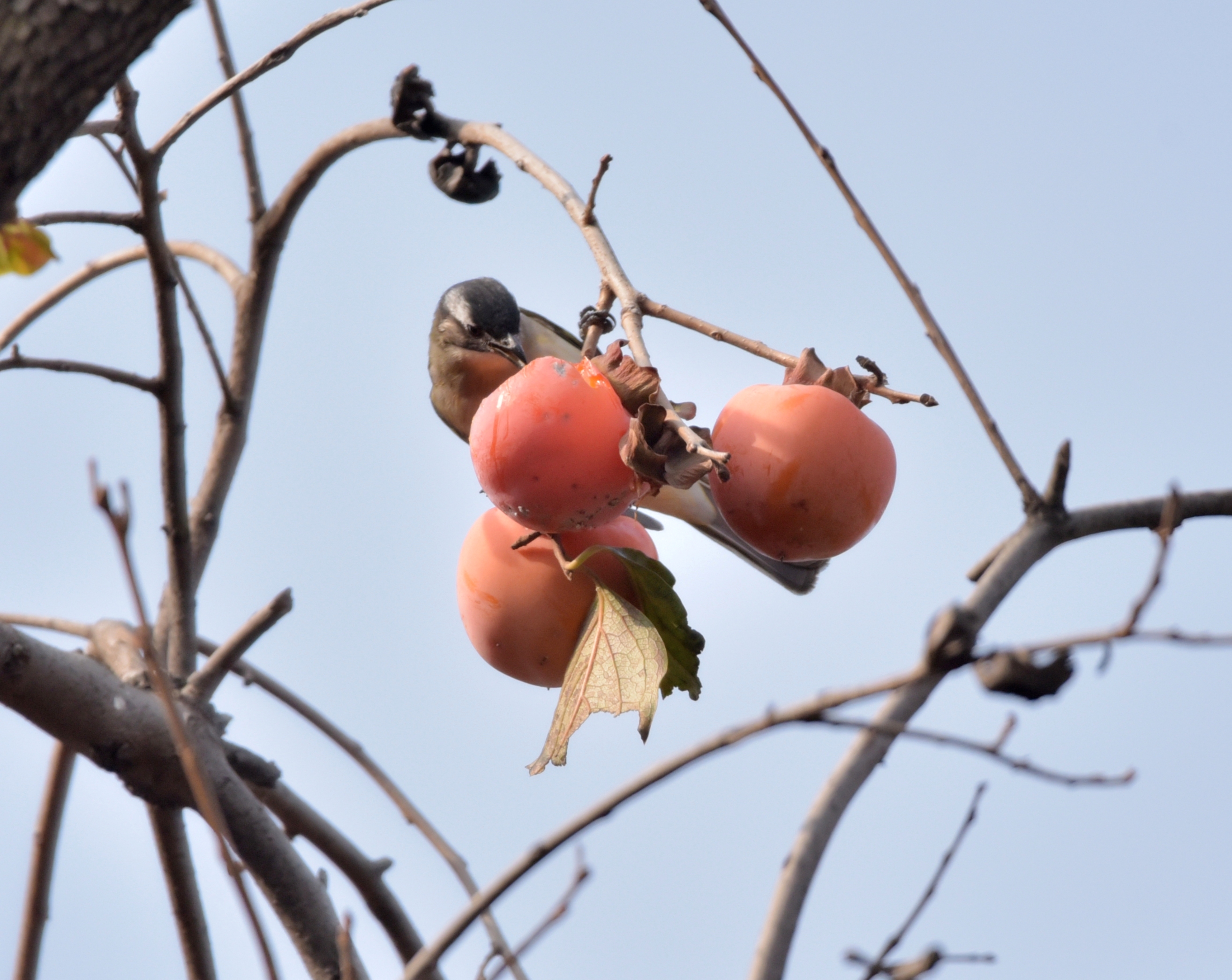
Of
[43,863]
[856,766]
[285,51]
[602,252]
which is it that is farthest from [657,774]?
[43,863]

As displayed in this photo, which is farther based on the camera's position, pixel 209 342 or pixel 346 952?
pixel 209 342

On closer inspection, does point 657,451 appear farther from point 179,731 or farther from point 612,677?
point 179,731

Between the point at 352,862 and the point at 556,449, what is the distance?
1.61 meters

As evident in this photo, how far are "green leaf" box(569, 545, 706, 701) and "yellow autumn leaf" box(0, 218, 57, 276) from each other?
1385 millimetres

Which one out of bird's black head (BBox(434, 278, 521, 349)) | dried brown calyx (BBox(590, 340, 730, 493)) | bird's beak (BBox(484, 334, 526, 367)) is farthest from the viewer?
bird's black head (BBox(434, 278, 521, 349))

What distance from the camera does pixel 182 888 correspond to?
267 cm

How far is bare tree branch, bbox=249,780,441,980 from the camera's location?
2797 millimetres

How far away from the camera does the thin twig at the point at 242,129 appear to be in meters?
3.47

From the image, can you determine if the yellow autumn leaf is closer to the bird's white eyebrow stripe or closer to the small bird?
the small bird

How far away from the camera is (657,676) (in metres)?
1.61

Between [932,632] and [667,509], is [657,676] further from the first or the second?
[667,509]

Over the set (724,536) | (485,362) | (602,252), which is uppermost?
(485,362)

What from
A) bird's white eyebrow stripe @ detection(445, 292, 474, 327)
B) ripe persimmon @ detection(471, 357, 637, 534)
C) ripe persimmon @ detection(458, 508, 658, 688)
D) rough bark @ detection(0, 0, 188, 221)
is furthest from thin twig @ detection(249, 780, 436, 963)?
bird's white eyebrow stripe @ detection(445, 292, 474, 327)

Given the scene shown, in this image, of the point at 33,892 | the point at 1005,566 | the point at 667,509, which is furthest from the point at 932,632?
the point at 667,509
